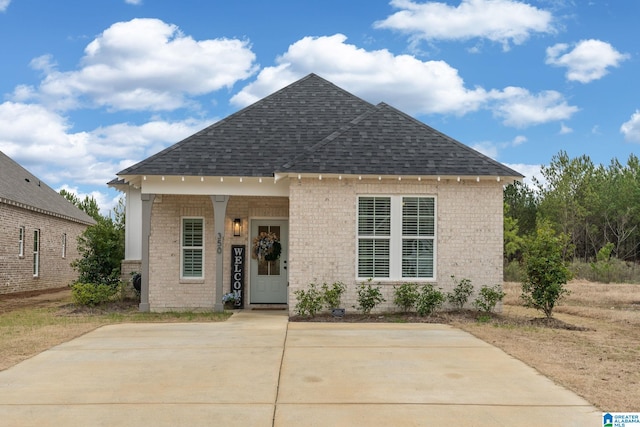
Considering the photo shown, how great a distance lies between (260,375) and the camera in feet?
26.3

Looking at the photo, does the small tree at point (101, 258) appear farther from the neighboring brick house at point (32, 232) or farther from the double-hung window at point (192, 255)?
the neighboring brick house at point (32, 232)

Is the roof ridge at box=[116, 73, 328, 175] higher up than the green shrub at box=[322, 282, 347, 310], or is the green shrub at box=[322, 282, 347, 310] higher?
the roof ridge at box=[116, 73, 328, 175]

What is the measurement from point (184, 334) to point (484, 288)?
6778mm

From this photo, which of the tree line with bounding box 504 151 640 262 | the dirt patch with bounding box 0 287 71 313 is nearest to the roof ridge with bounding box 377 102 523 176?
the dirt patch with bounding box 0 287 71 313

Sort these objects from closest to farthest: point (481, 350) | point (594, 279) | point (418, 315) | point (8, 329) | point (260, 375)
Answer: point (260, 375) → point (481, 350) → point (8, 329) → point (418, 315) → point (594, 279)

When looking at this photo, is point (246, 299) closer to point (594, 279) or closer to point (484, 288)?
point (484, 288)

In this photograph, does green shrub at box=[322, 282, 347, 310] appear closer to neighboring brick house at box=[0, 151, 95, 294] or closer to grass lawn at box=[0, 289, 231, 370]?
grass lawn at box=[0, 289, 231, 370]

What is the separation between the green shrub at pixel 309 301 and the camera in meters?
14.1

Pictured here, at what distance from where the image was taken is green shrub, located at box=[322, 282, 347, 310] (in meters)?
14.2

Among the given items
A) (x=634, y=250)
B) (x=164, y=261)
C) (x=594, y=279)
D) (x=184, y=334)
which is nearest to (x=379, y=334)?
(x=184, y=334)

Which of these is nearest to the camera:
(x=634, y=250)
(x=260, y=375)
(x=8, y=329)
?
(x=260, y=375)

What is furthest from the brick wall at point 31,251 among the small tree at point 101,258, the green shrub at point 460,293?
the green shrub at point 460,293

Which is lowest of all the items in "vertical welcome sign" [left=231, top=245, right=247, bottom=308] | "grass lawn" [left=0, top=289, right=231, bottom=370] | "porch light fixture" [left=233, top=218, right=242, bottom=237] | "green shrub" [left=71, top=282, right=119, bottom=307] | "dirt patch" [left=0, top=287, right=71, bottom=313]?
"dirt patch" [left=0, top=287, right=71, bottom=313]

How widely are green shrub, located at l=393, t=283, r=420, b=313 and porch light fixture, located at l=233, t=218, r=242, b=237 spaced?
4.61 m
